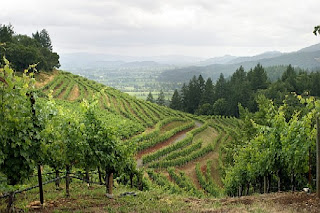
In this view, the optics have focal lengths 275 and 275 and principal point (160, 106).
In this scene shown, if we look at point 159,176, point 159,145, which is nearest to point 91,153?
point 159,176

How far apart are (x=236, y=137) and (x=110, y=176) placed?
85.5 feet

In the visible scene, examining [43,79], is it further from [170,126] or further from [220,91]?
[220,91]

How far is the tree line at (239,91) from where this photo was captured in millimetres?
70569

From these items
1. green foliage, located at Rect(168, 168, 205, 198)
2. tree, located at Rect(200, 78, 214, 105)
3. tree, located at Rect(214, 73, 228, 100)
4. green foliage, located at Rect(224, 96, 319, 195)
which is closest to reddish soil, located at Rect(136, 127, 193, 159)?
green foliage, located at Rect(168, 168, 205, 198)

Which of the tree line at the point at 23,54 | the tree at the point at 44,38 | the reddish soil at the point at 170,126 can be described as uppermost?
the tree at the point at 44,38

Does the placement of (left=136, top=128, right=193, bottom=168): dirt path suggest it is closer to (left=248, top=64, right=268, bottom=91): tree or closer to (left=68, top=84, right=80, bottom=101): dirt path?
(left=68, top=84, right=80, bottom=101): dirt path

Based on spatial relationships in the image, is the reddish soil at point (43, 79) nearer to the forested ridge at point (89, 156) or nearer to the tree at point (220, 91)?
the forested ridge at point (89, 156)

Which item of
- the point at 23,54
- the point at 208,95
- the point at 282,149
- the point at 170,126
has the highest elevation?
the point at 23,54

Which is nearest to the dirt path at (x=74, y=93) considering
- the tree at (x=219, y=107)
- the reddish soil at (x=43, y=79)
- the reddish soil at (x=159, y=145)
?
the reddish soil at (x=43, y=79)

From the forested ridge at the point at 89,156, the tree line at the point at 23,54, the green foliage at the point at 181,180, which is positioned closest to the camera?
the forested ridge at the point at 89,156

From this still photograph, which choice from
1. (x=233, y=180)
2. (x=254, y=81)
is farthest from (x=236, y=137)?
(x=254, y=81)

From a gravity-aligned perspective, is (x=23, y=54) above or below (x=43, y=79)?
above

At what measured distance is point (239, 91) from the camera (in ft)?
247

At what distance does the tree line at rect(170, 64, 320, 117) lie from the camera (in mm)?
70569
